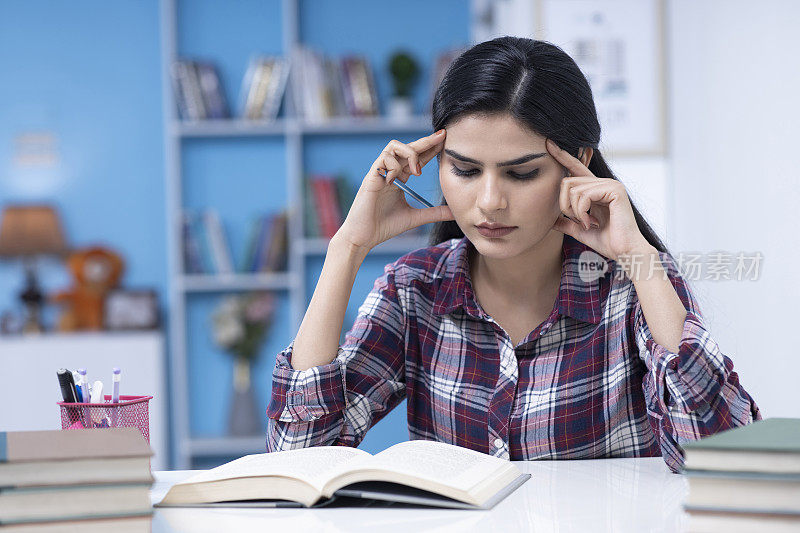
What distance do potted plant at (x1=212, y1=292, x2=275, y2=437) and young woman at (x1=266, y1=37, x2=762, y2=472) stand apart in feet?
7.38

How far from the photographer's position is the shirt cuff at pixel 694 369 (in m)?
1.21

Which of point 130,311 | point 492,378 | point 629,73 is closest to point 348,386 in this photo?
point 492,378

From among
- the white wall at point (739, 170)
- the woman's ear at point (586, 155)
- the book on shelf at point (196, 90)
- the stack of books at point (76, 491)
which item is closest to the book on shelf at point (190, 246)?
the book on shelf at point (196, 90)

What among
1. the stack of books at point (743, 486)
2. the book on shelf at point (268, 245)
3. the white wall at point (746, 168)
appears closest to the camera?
the stack of books at point (743, 486)

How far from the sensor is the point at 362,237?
1521 millimetres

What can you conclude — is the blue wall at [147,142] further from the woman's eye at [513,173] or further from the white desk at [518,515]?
the white desk at [518,515]

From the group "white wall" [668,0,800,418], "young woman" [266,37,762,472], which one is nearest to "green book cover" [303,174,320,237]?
"white wall" [668,0,800,418]

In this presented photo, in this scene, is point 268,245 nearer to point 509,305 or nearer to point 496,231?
point 509,305

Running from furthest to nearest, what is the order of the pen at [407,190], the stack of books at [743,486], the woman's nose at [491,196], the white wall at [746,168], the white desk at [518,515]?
the white wall at [746,168], the pen at [407,190], the woman's nose at [491,196], the white desk at [518,515], the stack of books at [743,486]

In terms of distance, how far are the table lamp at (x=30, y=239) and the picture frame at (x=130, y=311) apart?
0.28 meters

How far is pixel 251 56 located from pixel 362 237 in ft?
8.37

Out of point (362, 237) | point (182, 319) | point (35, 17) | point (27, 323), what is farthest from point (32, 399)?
point (362, 237)

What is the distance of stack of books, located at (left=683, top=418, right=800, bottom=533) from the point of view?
0.79 m

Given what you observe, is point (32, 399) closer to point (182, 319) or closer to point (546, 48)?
point (182, 319)
